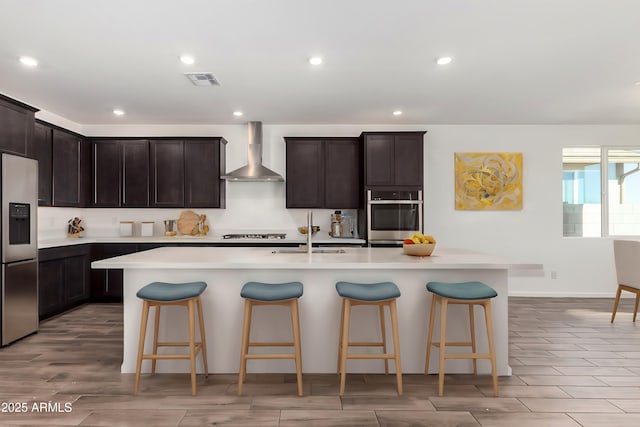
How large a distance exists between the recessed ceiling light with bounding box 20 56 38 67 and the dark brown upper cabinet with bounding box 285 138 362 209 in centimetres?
300

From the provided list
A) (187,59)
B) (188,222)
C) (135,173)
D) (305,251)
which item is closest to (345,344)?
(305,251)

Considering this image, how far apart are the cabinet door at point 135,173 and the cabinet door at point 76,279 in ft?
3.18

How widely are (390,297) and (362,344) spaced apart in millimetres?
504

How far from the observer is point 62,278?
4797 millimetres

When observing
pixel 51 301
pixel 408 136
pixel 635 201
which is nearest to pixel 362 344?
pixel 408 136

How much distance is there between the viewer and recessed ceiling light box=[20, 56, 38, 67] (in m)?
3.38

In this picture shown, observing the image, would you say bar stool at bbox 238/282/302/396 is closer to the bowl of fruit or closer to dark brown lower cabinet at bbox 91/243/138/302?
the bowl of fruit

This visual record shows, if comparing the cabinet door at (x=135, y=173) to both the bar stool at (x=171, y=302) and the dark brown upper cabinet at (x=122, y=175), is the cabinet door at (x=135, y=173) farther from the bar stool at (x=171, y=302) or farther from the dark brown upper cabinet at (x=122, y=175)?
the bar stool at (x=171, y=302)

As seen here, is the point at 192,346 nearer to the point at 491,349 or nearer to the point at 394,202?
the point at 491,349

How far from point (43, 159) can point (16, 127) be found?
104 cm

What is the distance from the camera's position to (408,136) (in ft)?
17.8

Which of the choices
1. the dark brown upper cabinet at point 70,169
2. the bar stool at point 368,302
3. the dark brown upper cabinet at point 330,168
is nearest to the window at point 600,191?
the dark brown upper cabinet at point 330,168

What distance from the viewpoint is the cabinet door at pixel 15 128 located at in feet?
12.3

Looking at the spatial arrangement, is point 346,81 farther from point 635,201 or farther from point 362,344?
point 635,201
